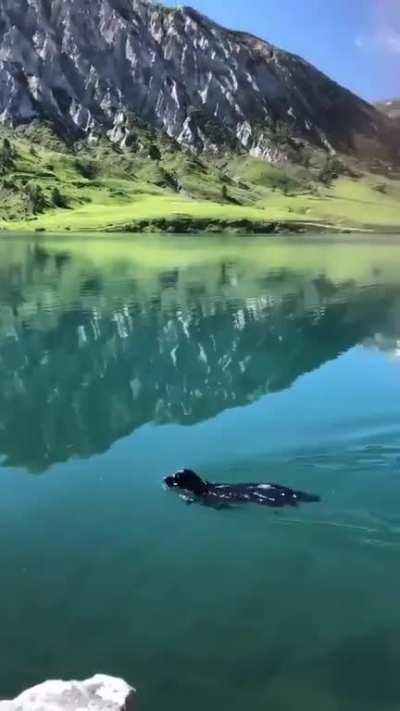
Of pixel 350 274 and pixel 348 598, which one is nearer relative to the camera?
pixel 348 598

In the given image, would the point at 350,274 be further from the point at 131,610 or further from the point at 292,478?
the point at 131,610

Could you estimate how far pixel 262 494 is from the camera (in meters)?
19.5

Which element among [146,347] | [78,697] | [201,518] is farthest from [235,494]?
[146,347]

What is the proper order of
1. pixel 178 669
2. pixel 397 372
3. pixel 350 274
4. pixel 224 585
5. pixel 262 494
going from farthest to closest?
pixel 350 274 < pixel 397 372 < pixel 262 494 < pixel 224 585 < pixel 178 669

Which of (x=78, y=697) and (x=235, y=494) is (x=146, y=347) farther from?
(x=78, y=697)

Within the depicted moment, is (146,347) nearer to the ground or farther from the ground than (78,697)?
nearer to the ground

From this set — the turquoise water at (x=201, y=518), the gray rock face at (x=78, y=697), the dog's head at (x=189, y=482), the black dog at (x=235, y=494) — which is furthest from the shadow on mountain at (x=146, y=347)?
the gray rock face at (x=78, y=697)

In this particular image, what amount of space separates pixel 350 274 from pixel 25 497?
252ft

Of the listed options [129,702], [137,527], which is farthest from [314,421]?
[129,702]

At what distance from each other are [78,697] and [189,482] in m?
12.1

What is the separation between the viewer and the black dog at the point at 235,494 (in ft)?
63.8

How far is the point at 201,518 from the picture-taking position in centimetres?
1903

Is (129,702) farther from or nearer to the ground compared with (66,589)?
farther from the ground

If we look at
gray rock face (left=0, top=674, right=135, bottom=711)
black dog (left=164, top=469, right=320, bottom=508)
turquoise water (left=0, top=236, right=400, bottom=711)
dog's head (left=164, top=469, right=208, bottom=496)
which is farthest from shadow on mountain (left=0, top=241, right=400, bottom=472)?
gray rock face (left=0, top=674, right=135, bottom=711)
